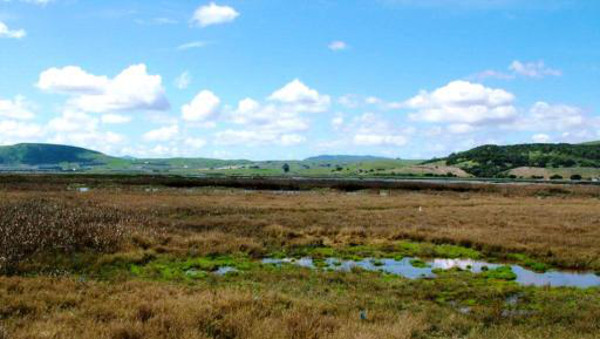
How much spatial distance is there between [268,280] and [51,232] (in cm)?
1322

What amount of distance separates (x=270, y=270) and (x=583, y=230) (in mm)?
27002

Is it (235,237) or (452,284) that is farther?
(235,237)

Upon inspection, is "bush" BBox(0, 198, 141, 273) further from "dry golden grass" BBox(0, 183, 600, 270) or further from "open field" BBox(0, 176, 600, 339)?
"dry golden grass" BBox(0, 183, 600, 270)

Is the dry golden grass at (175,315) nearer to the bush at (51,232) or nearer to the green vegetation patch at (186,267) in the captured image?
the green vegetation patch at (186,267)

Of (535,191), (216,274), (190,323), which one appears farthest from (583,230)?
(535,191)

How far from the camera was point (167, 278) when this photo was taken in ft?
62.7

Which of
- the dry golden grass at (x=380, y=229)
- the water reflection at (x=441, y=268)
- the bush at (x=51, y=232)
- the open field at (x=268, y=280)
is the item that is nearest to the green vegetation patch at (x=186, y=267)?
the open field at (x=268, y=280)

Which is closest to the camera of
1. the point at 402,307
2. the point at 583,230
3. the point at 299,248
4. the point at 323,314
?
the point at 323,314

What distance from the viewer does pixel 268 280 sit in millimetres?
19422

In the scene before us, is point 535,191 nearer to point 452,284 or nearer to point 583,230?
point 583,230

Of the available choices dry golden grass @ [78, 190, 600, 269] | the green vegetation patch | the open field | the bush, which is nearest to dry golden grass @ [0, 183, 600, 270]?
dry golden grass @ [78, 190, 600, 269]

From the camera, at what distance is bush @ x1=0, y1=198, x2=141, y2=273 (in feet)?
68.2

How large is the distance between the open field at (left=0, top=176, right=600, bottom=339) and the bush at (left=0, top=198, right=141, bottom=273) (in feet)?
0.34

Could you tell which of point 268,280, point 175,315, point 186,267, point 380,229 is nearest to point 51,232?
point 186,267
